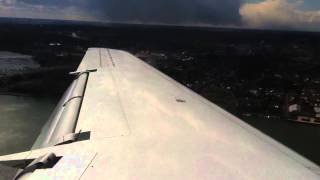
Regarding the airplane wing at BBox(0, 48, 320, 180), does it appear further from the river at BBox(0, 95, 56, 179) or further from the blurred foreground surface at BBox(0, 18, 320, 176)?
the blurred foreground surface at BBox(0, 18, 320, 176)

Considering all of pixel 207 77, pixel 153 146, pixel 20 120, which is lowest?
pixel 207 77

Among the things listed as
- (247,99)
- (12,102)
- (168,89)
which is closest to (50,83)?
(12,102)

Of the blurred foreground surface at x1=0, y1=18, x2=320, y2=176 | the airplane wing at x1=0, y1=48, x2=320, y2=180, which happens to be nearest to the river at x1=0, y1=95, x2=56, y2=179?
the blurred foreground surface at x1=0, y1=18, x2=320, y2=176

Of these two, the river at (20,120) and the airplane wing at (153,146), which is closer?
the airplane wing at (153,146)

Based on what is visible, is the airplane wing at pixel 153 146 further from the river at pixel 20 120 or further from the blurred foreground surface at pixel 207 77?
the blurred foreground surface at pixel 207 77

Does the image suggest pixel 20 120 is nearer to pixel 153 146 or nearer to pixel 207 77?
pixel 207 77

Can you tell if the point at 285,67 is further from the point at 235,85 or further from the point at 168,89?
the point at 168,89

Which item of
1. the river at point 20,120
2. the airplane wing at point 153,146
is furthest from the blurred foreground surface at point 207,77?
the airplane wing at point 153,146

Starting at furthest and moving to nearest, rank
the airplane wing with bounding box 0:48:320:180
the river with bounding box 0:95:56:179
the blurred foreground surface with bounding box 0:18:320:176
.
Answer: the blurred foreground surface with bounding box 0:18:320:176 → the river with bounding box 0:95:56:179 → the airplane wing with bounding box 0:48:320:180

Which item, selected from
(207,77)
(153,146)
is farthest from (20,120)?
(153,146)
